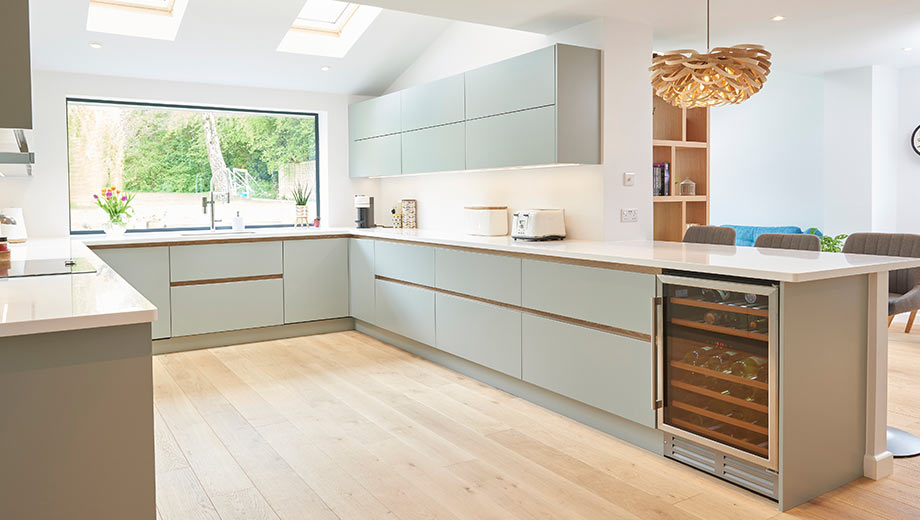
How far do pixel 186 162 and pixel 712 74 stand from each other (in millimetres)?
4284

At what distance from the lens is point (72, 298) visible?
1.85 meters

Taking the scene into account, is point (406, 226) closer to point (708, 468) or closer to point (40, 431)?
point (708, 468)

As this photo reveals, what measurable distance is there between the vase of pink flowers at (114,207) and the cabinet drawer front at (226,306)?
0.71 m

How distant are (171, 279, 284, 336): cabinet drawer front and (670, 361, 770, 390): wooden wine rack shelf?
11.0ft

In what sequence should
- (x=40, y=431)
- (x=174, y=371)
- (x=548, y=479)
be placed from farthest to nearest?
1. (x=174, y=371)
2. (x=548, y=479)
3. (x=40, y=431)

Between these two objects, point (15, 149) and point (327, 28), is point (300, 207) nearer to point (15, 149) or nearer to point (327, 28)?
point (327, 28)

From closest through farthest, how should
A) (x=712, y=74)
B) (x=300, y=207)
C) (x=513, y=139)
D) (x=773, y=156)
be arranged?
(x=712, y=74)
(x=513, y=139)
(x=300, y=207)
(x=773, y=156)

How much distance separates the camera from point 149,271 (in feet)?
15.4

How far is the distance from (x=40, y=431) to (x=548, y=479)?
1.73 meters

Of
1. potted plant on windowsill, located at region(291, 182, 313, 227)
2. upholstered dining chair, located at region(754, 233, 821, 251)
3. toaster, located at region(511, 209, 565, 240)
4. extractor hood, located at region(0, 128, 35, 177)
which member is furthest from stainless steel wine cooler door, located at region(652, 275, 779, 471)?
potted plant on windowsill, located at region(291, 182, 313, 227)

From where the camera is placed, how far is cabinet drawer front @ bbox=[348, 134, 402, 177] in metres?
5.34

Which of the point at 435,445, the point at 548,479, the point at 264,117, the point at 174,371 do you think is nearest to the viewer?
the point at 548,479

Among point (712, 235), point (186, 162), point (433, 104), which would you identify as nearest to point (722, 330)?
point (712, 235)

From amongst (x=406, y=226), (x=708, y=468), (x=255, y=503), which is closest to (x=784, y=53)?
(x=406, y=226)
